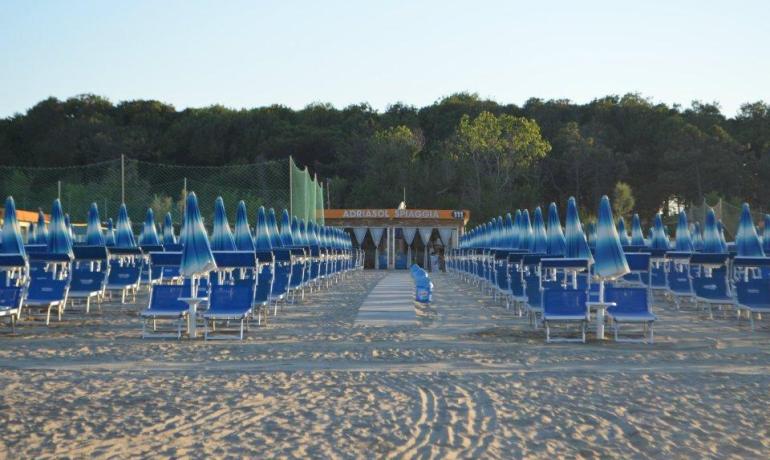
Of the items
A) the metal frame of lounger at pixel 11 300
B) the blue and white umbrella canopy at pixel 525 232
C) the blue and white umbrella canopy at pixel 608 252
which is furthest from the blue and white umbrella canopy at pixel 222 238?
the blue and white umbrella canopy at pixel 525 232

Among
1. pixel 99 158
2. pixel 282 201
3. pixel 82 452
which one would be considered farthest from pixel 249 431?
pixel 99 158

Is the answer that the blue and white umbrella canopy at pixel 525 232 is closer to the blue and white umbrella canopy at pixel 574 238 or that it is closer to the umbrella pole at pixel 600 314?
the blue and white umbrella canopy at pixel 574 238

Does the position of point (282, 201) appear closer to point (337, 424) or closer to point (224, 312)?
point (224, 312)

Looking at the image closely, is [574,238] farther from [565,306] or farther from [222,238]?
[222,238]

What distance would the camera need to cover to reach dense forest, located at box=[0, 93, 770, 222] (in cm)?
5566

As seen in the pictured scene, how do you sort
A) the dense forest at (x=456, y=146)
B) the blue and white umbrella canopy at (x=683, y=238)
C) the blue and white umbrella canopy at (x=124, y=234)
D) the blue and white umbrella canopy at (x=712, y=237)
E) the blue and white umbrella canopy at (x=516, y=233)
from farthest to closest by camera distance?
1. the dense forest at (x=456, y=146)
2. the blue and white umbrella canopy at (x=516, y=233)
3. the blue and white umbrella canopy at (x=683, y=238)
4. the blue and white umbrella canopy at (x=124, y=234)
5. the blue and white umbrella canopy at (x=712, y=237)

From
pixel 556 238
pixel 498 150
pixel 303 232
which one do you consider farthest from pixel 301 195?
pixel 498 150

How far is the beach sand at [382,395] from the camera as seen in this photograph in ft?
16.9

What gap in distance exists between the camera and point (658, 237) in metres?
23.3

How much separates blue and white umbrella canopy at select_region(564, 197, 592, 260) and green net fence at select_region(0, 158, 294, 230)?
27.9 metres

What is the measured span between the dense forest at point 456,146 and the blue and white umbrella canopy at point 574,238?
3844 centimetres

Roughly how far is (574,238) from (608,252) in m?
2.39

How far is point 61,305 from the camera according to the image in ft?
42.4

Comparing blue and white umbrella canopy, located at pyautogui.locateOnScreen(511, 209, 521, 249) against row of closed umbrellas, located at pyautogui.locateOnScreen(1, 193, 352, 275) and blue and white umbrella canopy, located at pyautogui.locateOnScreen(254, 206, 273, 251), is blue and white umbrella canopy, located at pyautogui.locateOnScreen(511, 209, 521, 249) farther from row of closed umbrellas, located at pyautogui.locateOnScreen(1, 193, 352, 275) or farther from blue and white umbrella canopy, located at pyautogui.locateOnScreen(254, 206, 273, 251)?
blue and white umbrella canopy, located at pyautogui.locateOnScreen(254, 206, 273, 251)
